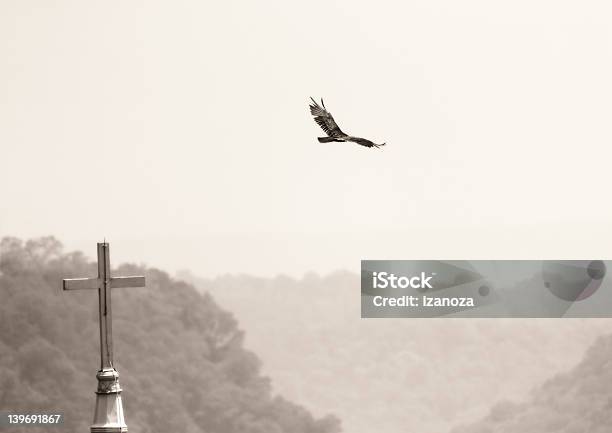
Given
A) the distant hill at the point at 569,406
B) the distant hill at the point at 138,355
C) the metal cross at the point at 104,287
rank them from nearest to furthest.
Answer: the metal cross at the point at 104,287, the distant hill at the point at 138,355, the distant hill at the point at 569,406

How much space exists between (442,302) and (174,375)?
1671 centimetres

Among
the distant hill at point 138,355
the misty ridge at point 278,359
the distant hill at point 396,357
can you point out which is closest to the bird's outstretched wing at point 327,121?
the misty ridge at point 278,359

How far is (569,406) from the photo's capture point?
9000cm

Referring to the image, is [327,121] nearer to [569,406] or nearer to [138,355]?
[138,355]

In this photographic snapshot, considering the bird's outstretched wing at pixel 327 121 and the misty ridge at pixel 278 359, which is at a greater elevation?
the bird's outstretched wing at pixel 327 121

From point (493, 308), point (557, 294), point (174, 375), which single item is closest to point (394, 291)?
point (557, 294)

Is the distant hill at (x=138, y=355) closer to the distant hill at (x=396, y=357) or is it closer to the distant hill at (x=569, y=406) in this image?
the distant hill at (x=396, y=357)

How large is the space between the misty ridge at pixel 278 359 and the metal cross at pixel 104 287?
2219 inches

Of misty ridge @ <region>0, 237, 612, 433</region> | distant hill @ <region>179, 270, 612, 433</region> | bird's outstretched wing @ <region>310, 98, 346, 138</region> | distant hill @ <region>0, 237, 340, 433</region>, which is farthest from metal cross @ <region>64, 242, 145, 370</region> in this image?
distant hill @ <region>179, 270, 612, 433</region>

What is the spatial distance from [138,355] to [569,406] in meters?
21.2

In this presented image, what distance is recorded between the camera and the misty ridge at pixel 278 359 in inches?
3275

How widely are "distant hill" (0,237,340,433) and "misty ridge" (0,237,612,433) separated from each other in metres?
0.08

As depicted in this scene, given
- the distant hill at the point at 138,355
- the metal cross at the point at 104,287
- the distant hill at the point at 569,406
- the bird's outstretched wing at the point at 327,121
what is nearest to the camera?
the metal cross at the point at 104,287

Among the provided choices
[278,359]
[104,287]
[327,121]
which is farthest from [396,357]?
[104,287]
